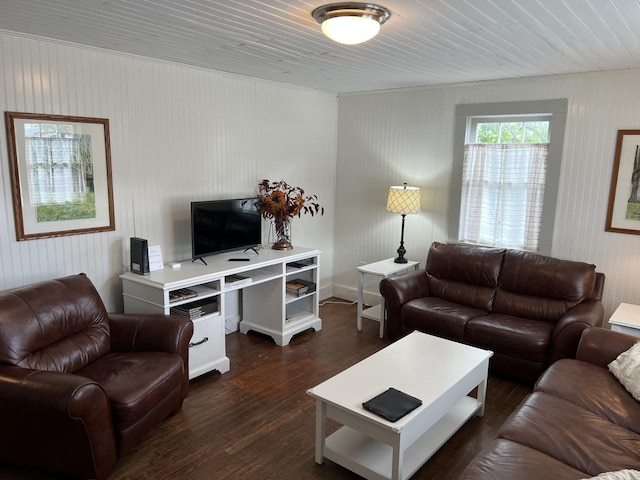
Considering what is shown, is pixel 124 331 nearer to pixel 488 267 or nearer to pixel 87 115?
pixel 87 115

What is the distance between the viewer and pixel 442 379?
263 cm

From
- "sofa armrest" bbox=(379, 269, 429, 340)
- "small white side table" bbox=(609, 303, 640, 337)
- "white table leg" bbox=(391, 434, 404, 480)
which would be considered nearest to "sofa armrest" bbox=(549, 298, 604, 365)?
"small white side table" bbox=(609, 303, 640, 337)

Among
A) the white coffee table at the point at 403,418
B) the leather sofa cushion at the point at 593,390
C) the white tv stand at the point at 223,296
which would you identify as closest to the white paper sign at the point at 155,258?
the white tv stand at the point at 223,296

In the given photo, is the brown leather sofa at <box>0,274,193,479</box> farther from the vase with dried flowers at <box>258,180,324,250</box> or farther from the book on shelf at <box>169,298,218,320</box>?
the vase with dried flowers at <box>258,180,324,250</box>

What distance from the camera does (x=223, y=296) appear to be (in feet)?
11.8

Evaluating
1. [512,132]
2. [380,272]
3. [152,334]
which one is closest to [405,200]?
[380,272]

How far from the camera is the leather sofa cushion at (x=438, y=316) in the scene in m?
3.73

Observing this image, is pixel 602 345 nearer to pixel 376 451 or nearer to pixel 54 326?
pixel 376 451

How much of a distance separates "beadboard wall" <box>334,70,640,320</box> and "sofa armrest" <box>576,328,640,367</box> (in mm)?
1141

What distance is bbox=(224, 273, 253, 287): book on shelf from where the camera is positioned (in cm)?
369

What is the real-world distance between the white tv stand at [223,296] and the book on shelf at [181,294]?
22mm

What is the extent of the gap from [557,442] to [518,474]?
0.36m

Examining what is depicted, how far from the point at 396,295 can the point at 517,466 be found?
2249mm

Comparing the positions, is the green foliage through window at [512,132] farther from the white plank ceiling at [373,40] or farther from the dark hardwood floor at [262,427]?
the dark hardwood floor at [262,427]
